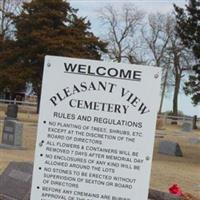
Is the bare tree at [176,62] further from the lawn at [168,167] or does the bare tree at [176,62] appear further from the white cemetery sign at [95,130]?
the white cemetery sign at [95,130]

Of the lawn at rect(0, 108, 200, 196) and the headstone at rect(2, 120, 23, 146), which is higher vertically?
the headstone at rect(2, 120, 23, 146)

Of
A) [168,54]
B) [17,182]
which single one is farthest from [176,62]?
[17,182]

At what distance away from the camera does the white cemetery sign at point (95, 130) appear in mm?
5297

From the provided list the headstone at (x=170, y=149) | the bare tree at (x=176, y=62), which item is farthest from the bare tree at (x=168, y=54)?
the headstone at (x=170, y=149)

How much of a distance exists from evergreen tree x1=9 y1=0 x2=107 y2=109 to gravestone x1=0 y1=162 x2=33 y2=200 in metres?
43.3

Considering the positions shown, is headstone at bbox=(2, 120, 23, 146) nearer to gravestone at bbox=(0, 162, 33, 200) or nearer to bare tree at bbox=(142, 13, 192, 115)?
gravestone at bbox=(0, 162, 33, 200)

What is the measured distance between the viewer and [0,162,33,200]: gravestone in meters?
9.85

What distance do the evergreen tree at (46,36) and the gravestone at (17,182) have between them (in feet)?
142

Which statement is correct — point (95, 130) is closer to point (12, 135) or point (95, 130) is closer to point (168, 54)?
point (12, 135)

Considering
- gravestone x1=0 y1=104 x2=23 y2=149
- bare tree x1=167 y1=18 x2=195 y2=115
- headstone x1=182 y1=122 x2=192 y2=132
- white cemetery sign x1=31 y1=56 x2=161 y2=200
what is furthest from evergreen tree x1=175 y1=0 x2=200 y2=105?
bare tree x1=167 y1=18 x2=195 y2=115

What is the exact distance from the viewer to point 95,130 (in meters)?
5.36

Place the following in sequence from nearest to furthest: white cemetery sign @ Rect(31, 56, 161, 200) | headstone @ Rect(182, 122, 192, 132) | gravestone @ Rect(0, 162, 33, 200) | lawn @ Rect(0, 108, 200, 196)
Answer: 1. white cemetery sign @ Rect(31, 56, 161, 200)
2. gravestone @ Rect(0, 162, 33, 200)
3. lawn @ Rect(0, 108, 200, 196)
4. headstone @ Rect(182, 122, 192, 132)

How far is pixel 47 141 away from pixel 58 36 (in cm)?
5104

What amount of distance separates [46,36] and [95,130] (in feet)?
165
